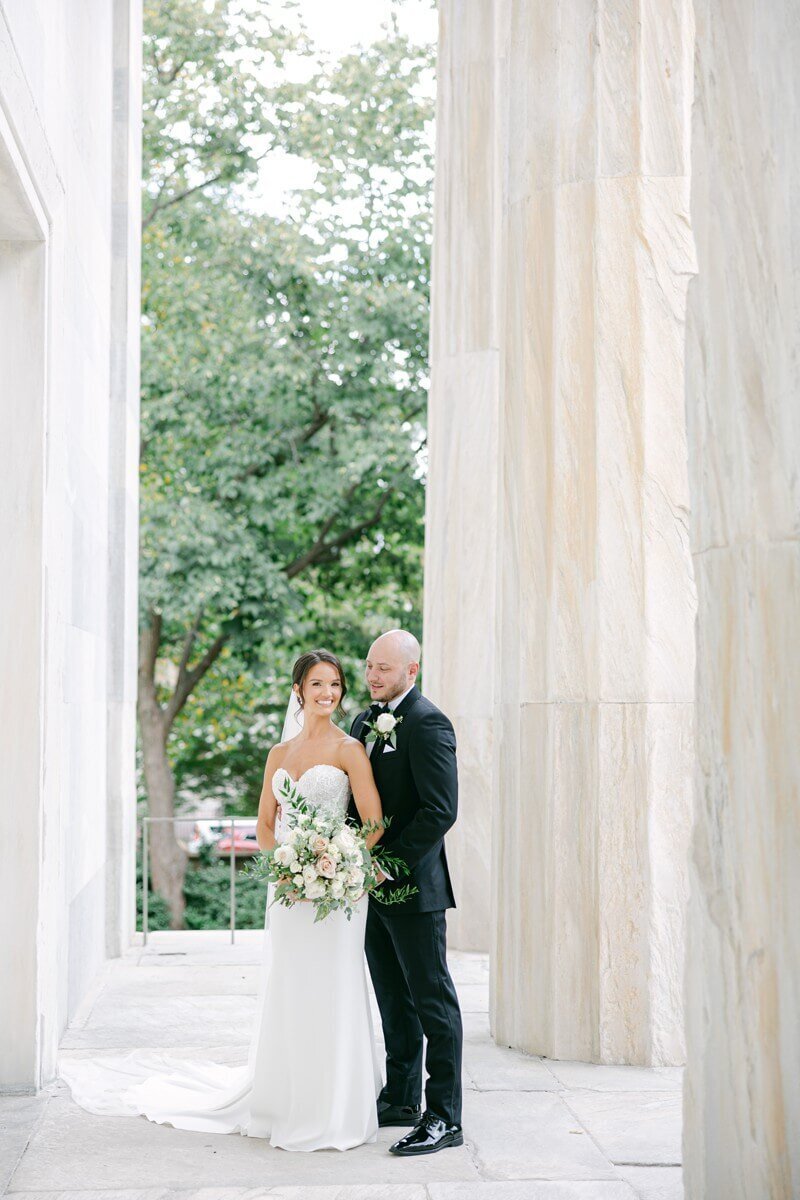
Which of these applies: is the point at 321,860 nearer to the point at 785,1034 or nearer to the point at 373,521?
the point at 785,1034

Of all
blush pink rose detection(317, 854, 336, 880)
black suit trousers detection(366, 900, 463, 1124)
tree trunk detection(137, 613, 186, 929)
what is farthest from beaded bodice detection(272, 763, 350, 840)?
tree trunk detection(137, 613, 186, 929)

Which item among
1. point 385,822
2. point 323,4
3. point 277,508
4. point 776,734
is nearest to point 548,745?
point 385,822

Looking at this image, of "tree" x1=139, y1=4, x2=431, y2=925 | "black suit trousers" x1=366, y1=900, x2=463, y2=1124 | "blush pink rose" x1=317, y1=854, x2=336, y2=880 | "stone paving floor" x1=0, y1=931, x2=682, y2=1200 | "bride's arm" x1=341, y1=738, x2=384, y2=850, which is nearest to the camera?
"stone paving floor" x1=0, y1=931, x2=682, y2=1200

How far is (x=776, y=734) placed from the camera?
472 cm

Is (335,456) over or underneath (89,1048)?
over

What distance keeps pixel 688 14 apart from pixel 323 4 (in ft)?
48.3

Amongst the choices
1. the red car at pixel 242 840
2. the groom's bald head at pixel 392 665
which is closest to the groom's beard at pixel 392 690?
the groom's bald head at pixel 392 665

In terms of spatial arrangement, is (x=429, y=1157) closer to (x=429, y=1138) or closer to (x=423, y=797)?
(x=429, y=1138)

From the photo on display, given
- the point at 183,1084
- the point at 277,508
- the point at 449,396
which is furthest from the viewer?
the point at 277,508

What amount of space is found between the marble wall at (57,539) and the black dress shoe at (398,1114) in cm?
204

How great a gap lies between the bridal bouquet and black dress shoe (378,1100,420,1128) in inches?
47.5

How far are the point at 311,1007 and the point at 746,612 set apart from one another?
336 cm

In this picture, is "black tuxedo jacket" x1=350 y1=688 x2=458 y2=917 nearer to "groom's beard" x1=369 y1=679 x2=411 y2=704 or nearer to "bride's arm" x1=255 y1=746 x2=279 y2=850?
"groom's beard" x1=369 y1=679 x2=411 y2=704

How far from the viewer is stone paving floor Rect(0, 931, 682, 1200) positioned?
620cm
